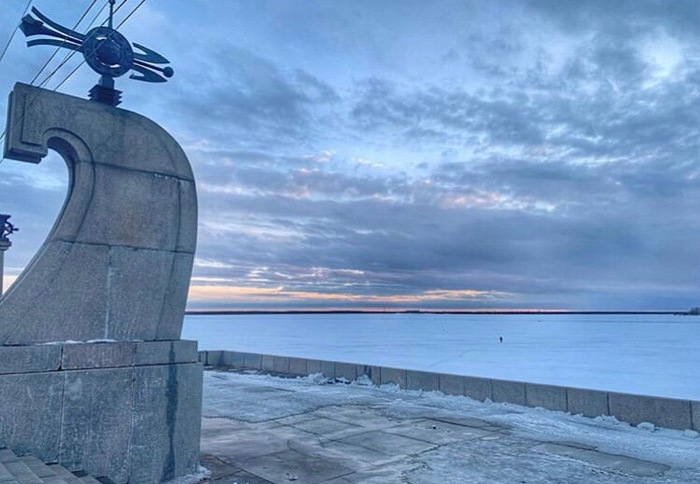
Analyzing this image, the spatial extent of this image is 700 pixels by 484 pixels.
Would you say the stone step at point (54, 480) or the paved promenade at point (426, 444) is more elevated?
the stone step at point (54, 480)

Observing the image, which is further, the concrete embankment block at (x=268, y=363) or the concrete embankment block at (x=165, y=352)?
the concrete embankment block at (x=268, y=363)

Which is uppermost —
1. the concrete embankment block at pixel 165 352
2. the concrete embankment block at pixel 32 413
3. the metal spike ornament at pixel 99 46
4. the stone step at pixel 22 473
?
the metal spike ornament at pixel 99 46

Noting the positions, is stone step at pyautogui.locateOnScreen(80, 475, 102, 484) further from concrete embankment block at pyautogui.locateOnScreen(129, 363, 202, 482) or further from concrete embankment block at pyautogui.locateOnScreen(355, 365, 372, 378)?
concrete embankment block at pyautogui.locateOnScreen(355, 365, 372, 378)

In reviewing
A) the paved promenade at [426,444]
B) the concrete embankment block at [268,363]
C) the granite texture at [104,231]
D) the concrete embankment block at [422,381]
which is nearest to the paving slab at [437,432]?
the paved promenade at [426,444]

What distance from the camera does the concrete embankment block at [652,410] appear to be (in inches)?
385

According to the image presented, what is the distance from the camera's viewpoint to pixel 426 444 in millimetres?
8852

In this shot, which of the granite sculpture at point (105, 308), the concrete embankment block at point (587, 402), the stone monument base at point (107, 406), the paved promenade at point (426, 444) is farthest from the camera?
the concrete embankment block at point (587, 402)

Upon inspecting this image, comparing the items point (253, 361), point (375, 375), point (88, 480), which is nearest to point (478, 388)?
point (375, 375)

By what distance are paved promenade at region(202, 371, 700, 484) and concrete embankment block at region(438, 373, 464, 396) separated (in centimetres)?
30

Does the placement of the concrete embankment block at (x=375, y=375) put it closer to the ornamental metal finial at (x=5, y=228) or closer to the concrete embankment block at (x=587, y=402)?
the concrete embankment block at (x=587, y=402)

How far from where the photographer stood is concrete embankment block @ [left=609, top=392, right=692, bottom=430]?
32.1 feet

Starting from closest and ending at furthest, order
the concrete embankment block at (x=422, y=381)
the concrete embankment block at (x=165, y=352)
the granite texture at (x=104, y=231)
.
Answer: the granite texture at (x=104, y=231)
the concrete embankment block at (x=165, y=352)
the concrete embankment block at (x=422, y=381)

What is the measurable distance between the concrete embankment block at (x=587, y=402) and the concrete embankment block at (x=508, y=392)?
1.17m

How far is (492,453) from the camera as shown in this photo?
828 centimetres
